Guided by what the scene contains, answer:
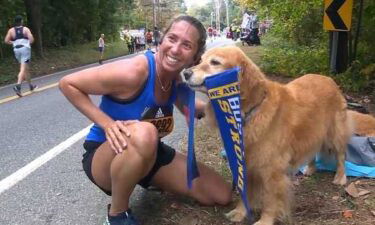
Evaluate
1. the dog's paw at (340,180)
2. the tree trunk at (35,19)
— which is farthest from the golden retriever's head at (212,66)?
the tree trunk at (35,19)

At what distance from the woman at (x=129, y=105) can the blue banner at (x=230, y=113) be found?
1.20ft

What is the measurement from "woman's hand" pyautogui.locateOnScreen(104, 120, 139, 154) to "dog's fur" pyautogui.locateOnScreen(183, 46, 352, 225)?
0.54 metres

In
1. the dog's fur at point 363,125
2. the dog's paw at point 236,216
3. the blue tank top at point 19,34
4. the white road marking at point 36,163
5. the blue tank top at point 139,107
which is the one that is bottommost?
the white road marking at point 36,163

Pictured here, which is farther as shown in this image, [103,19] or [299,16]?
[103,19]

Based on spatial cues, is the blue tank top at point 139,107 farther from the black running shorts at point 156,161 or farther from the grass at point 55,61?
the grass at point 55,61

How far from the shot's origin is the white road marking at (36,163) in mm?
4328

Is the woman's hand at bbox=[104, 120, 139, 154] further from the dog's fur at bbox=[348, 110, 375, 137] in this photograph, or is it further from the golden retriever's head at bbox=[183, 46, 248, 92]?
the dog's fur at bbox=[348, 110, 375, 137]

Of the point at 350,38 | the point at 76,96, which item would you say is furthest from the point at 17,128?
the point at 350,38

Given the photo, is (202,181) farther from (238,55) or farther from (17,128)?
(17,128)

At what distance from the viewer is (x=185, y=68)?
324cm

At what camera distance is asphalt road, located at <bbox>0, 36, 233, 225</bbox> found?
359 cm

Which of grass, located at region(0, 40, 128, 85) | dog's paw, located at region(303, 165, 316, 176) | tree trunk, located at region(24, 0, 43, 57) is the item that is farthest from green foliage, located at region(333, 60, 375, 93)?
tree trunk, located at region(24, 0, 43, 57)

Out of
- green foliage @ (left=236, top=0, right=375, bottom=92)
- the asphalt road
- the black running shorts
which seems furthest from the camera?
green foliage @ (left=236, top=0, right=375, bottom=92)

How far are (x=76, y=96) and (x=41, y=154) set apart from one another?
2.49m
